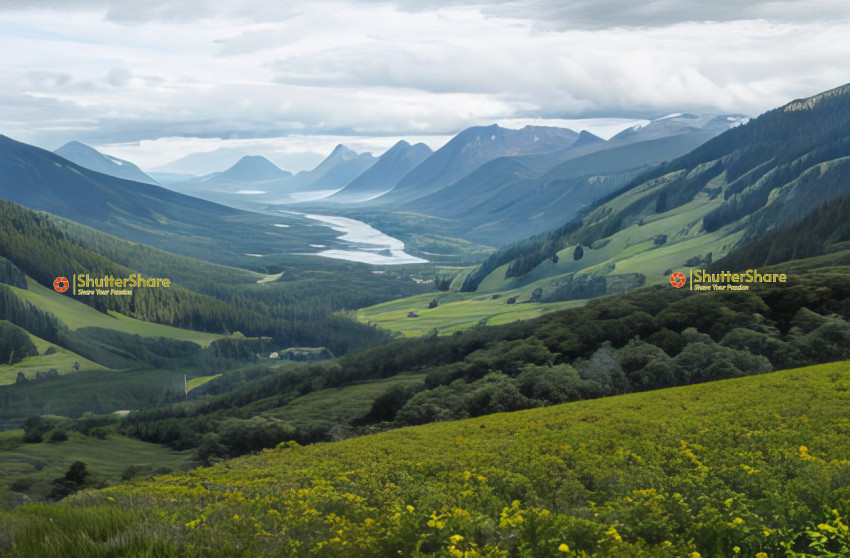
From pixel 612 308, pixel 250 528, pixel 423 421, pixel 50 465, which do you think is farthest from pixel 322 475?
pixel 612 308

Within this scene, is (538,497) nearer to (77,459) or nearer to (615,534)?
(615,534)

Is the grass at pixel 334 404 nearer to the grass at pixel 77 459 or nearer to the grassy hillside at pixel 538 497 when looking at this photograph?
the grass at pixel 77 459

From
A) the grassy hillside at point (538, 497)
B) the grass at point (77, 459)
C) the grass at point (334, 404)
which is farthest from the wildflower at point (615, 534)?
the grass at point (334, 404)

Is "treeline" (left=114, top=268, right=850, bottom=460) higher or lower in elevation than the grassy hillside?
lower

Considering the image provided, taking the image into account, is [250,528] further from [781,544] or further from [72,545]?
[781,544]

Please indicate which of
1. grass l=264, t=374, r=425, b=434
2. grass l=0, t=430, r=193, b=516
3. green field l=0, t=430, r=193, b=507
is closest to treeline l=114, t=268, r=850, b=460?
grass l=264, t=374, r=425, b=434

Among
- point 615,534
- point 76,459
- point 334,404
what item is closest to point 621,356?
point 334,404

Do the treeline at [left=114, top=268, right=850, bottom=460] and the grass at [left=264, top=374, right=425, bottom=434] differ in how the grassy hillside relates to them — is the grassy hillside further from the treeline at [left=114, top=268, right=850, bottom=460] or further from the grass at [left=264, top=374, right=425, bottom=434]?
the grass at [left=264, top=374, right=425, bottom=434]
